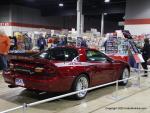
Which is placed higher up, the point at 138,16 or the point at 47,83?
the point at 138,16

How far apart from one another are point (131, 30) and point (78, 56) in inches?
489

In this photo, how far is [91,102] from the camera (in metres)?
6.46

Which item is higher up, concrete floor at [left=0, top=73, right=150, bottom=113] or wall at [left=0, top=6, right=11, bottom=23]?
wall at [left=0, top=6, right=11, bottom=23]

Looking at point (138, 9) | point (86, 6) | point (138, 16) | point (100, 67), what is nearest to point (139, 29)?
point (138, 16)

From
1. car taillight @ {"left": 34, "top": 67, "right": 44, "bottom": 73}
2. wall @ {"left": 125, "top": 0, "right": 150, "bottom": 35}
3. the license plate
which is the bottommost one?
the license plate

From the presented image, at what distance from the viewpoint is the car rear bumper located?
5852 millimetres

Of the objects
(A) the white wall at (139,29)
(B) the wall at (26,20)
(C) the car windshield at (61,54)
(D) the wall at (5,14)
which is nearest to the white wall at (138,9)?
(A) the white wall at (139,29)

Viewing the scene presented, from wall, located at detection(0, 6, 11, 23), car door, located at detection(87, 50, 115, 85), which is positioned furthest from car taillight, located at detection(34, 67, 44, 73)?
wall, located at detection(0, 6, 11, 23)

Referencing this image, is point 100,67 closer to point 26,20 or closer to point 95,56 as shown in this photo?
point 95,56

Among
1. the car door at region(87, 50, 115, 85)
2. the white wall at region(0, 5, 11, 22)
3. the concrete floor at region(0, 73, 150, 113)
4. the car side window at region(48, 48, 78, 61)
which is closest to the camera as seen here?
the concrete floor at region(0, 73, 150, 113)

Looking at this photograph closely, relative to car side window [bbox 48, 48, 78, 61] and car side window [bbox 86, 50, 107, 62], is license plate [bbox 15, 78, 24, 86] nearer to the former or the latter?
car side window [bbox 48, 48, 78, 61]

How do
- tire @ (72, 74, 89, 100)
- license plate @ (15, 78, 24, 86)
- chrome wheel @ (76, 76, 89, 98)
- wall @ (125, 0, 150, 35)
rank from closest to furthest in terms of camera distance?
license plate @ (15, 78, 24, 86) < tire @ (72, 74, 89, 100) < chrome wheel @ (76, 76, 89, 98) < wall @ (125, 0, 150, 35)

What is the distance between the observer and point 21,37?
19.9m

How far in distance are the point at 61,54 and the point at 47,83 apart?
48.6 inches
